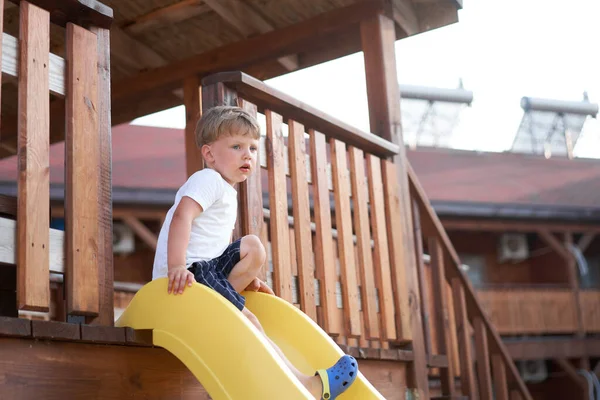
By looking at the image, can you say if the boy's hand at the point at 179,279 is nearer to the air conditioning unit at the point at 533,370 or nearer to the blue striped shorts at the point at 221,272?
the blue striped shorts at the point at 221,272

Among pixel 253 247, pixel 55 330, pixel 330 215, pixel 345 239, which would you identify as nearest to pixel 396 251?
pixel 345 239

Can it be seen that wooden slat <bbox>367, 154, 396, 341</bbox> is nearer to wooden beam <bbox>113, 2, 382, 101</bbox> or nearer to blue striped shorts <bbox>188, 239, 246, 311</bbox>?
wooden beam <bbox>113, 2, 382, 101</bbox>

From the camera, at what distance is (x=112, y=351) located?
123 inches

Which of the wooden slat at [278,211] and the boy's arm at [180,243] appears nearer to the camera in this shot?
the boy's arm at [180,243]

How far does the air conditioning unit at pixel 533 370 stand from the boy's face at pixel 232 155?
18.8 m

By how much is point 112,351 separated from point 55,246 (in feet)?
1.43

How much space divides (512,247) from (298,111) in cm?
1833

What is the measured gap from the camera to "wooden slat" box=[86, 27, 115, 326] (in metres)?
3.34

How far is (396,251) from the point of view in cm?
561

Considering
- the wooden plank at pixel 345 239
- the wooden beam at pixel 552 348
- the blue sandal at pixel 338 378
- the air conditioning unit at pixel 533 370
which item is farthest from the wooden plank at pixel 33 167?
the air conditioning unit at pixel 533 370

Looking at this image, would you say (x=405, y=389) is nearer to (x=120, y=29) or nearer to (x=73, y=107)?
(x=73, y=107)

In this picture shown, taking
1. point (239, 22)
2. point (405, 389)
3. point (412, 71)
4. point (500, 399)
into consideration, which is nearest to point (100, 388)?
point (405, 389)

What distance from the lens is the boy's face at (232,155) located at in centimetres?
356

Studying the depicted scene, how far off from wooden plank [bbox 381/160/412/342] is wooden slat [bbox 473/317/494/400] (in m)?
1.72
